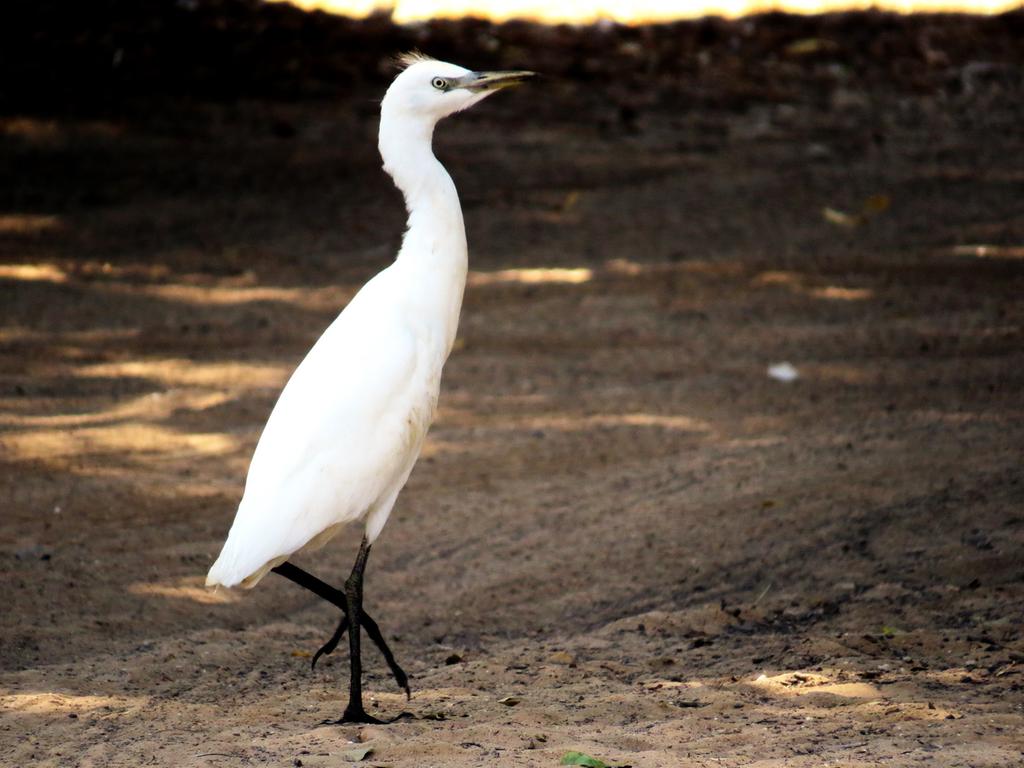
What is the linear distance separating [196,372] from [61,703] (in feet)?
10.6

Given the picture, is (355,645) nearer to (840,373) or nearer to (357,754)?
(357,754)

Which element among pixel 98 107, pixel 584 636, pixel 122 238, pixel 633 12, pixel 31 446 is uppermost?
pixel 633 12

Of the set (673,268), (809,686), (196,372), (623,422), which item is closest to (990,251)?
(673,268)

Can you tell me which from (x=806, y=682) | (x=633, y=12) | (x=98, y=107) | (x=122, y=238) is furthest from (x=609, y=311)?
(x=633, y=12)

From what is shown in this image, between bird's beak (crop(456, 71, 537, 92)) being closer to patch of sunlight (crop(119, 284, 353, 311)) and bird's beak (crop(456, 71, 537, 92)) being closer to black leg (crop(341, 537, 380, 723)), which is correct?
black leg (crop(341, 537, 380, 723))

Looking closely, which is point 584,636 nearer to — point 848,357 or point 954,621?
point 954,621

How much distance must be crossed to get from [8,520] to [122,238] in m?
3.96

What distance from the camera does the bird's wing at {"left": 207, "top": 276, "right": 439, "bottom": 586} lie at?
Answer: 4312 millimetres

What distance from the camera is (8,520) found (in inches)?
227

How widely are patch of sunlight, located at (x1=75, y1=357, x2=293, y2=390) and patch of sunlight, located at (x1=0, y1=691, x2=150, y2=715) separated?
2.91 metres

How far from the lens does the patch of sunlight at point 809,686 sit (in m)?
4.30

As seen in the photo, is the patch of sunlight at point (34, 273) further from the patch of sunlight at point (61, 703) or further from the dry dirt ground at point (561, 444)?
the patch of sunlight at point (61, 703)

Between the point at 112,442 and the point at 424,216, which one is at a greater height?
the point at 424,216

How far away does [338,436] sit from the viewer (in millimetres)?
4441
